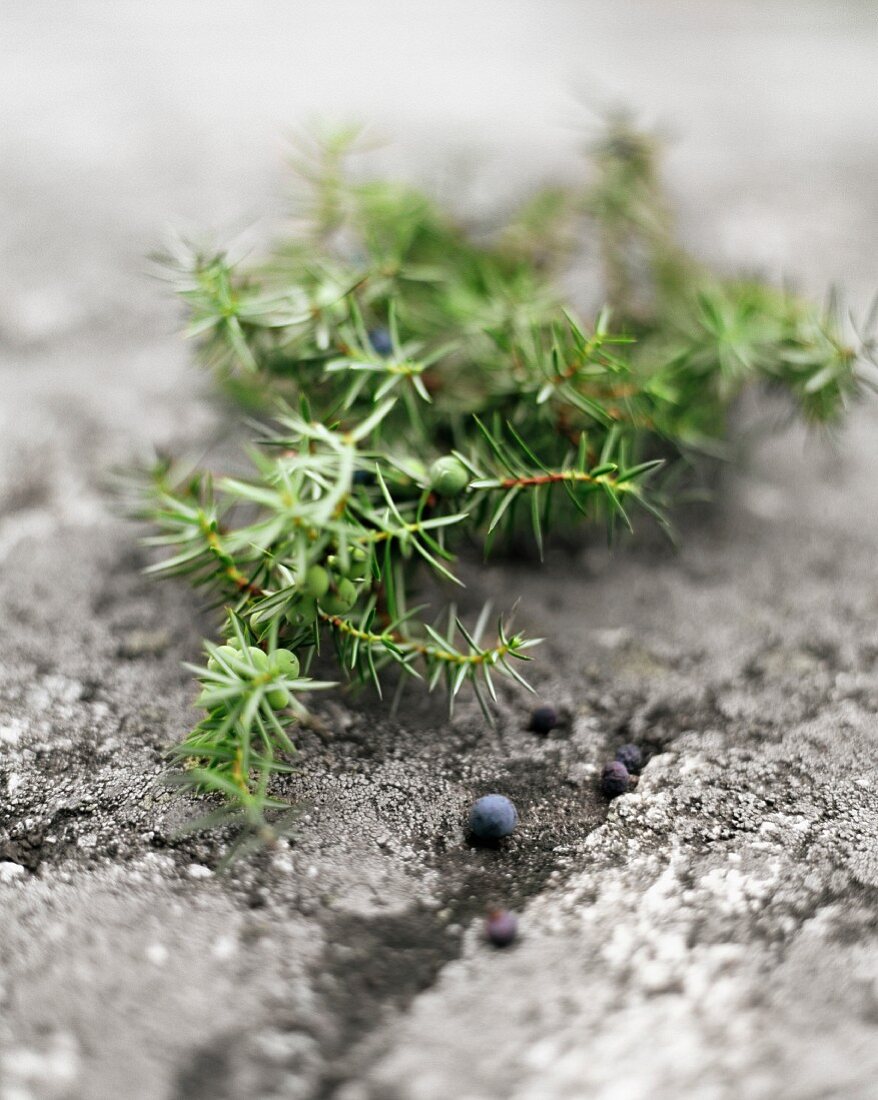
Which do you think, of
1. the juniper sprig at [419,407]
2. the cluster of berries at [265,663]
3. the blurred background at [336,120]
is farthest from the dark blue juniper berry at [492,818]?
the blurred background at [336,120]

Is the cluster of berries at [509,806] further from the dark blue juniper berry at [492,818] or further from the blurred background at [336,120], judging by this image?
the blurred background at [336,120]

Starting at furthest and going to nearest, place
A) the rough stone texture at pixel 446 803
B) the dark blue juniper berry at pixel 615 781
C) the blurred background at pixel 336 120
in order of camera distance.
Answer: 1. the blurred background at pixel 336 120
2. the dark blue juniper berry at pixel 615 781
3. the rough stone texture at pixel 446 803

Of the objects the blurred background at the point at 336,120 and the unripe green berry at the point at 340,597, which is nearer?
the unripe green berry at the point at 340,597

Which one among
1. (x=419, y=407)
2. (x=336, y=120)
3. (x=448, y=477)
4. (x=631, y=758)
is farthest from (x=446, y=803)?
(x=336, y=120)

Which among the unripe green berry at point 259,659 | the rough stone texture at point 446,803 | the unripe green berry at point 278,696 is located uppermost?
the unripe green berry at point 259,659

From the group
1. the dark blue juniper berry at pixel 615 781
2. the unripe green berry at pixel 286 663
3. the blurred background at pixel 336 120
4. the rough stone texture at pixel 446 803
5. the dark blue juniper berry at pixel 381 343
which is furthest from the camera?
the blurred background at pixel 336 120

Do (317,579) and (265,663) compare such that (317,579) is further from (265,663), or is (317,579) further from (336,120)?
(336,120)

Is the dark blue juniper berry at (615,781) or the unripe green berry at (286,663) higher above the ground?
the unripe green berry at (286,663)
